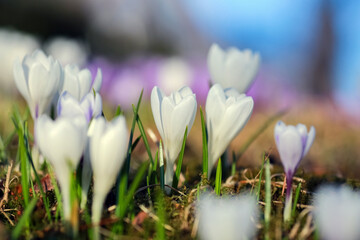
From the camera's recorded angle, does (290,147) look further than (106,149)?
Yes

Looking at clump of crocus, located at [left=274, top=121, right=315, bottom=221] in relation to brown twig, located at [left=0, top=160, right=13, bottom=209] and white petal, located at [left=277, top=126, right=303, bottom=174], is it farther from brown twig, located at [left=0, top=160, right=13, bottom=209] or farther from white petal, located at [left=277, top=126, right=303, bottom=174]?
brown twig, located at [left=0, top=160, right=13, bottom=209]

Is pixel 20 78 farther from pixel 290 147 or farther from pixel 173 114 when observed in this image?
pixel 290 147

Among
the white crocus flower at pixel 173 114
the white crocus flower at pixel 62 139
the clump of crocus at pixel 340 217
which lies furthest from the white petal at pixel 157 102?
the clump of crocus at pixel 340 217

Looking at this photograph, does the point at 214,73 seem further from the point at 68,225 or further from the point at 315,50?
the point at 315,50

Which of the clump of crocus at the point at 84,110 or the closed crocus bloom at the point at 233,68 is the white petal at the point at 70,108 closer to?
the clump of crocus at the point at 84,110

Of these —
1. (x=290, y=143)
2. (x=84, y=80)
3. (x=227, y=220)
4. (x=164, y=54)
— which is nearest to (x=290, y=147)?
(x=290, y=143)
